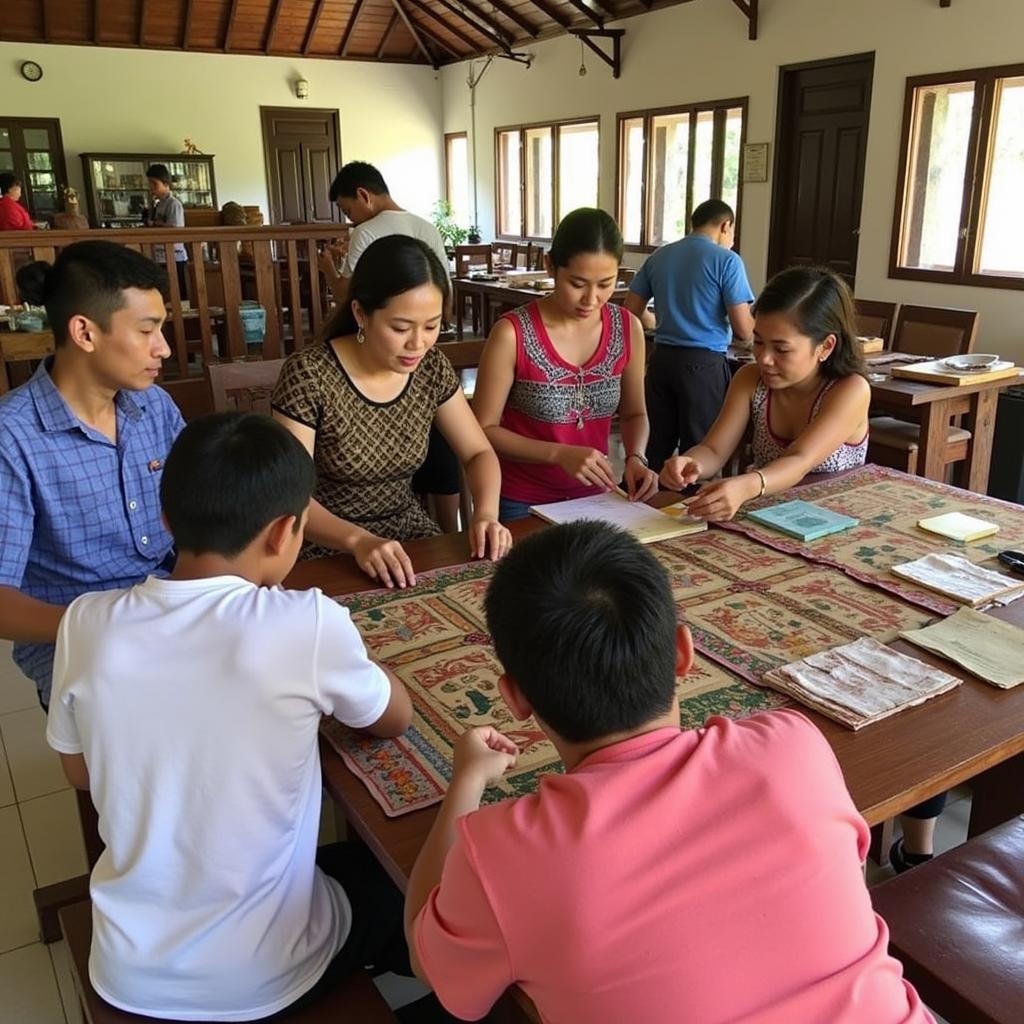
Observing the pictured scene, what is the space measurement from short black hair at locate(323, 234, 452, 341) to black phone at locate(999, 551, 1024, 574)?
1.14 m

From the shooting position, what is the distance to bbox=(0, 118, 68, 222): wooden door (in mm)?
9398

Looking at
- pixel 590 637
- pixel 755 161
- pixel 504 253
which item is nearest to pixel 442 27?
pixel 504 253

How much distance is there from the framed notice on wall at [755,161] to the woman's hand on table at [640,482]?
5.79 metres

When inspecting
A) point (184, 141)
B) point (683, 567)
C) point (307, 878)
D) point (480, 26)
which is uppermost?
point (480, 26)

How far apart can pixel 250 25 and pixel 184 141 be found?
1.43 m

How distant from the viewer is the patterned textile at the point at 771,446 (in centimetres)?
215

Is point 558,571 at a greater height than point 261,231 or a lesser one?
lesser

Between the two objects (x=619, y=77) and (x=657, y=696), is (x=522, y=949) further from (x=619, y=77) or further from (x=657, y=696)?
(x=619, y=77)

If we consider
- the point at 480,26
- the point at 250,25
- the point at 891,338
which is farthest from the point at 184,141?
the point at 891,338

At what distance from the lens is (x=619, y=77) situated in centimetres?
858

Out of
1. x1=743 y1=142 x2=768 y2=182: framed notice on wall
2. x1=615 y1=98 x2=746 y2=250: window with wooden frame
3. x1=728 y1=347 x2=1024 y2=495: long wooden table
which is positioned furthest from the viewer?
x1=615 y1=98 x2=746 y2=250: window with wooden frame

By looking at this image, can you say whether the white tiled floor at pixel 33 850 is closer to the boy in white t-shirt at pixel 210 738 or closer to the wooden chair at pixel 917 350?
the boy in white t-shirt at pixel 210 738

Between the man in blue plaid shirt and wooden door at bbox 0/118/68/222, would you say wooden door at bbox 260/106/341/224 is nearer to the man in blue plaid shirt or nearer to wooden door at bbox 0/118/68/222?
wooden door at bbox 0/118/68/222

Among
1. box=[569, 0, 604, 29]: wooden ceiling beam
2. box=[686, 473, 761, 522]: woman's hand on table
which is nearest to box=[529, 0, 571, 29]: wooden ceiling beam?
box=[569, 0, 604, 29]: wooden ceiling beam
